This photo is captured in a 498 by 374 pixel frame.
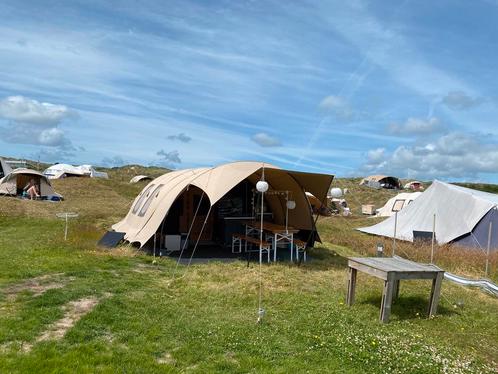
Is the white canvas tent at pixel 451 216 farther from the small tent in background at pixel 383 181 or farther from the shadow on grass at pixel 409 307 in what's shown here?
the small tent in background at pixel 383 181

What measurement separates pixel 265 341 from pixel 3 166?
97.4 ft

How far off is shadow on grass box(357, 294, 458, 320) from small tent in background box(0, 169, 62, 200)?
2049 centimetres

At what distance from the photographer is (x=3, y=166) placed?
3042 cm

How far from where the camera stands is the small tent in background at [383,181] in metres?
56.5

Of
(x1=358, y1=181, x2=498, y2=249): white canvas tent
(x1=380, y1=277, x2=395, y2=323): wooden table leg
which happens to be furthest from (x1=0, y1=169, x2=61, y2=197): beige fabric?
(x1=380, y1=277, x2=395, y2=323): wooden table leg

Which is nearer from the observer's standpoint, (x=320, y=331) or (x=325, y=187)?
(x=320, y=331)

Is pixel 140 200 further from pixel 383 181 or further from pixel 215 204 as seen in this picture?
pixel 383 181

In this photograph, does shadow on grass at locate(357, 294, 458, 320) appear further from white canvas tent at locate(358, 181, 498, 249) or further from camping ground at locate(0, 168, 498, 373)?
white canvas tent at locate(358, 181, 498, 249)

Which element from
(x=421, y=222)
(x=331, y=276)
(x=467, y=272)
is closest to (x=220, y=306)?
(x=331, y=276)

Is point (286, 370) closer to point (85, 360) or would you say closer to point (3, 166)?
point (85, 360)

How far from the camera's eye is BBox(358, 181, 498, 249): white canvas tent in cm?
1519

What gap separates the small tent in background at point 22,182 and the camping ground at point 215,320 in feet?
47.4

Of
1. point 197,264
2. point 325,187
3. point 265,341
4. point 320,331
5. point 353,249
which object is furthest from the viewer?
point 353,249

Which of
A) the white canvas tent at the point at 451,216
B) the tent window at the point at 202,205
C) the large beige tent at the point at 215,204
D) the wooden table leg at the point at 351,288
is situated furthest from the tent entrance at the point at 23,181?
the wooden table leg at the point at 351,288
